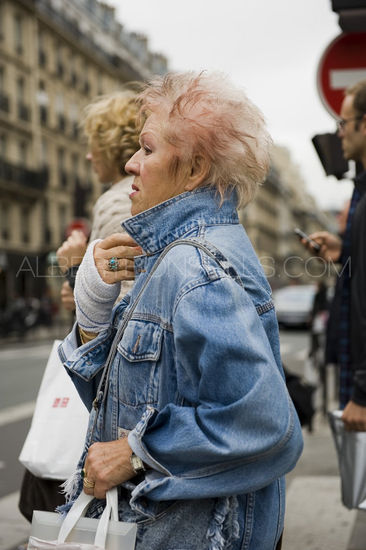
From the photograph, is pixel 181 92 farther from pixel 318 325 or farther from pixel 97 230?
pixel 318 325

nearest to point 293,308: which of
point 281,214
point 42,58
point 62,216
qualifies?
point 62,216

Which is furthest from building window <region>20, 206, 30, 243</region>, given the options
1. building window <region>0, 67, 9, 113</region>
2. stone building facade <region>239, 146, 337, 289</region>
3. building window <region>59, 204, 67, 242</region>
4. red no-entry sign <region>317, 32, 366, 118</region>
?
red no-entry sign <region>317, 32, 366, 118</region>

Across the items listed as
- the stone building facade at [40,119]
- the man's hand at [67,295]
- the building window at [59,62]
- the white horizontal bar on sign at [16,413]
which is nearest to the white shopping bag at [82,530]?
the man's hand at [67,295]

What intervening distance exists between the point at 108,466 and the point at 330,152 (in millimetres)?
2740

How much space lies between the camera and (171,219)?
1629 millimetres

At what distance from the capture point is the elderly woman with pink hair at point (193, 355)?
1.45 m

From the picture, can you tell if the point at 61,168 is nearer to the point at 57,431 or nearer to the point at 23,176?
the point at 23,176

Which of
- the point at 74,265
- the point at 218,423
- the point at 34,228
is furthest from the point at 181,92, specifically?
the point at 34,228

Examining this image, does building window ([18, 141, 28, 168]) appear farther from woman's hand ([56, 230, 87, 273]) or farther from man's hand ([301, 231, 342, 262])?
woman's hand ([56, 230, 87, 273])

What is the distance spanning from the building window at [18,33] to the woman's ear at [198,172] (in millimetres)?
41432

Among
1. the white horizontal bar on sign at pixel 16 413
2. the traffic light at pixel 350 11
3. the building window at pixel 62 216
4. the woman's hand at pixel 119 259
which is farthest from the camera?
the building window at pixel 62 216

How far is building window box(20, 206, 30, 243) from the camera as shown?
40.3 metres

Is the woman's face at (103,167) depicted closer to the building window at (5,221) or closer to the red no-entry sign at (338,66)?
the red no-entry sign at (338,66)

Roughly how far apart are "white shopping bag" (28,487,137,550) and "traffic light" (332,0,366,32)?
9.37 ft
